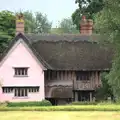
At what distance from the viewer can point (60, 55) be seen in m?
52.3

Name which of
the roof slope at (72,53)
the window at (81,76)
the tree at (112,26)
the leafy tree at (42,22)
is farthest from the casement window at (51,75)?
the leafy tree at (42,22)

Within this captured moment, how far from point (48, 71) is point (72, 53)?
150 inches

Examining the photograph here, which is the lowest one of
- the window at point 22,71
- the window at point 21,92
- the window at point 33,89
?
the window at point 21,92

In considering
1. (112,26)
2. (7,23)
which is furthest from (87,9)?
(112,26)

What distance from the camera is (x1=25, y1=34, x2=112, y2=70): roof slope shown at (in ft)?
167

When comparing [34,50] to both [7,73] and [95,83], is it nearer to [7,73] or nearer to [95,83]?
[7,73]

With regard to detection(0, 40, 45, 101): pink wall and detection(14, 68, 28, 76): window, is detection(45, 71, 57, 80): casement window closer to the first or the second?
detection(0, 40, 45, 101): pink wall

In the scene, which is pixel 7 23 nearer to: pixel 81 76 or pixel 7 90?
pixel 7 90

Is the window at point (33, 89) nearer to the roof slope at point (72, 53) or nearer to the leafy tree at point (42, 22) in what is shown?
the roof slope at point (72, 53)

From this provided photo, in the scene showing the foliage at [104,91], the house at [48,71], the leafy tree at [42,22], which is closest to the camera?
the foliage at [104,91]

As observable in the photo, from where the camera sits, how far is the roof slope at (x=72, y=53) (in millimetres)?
51000

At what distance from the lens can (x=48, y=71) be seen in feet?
167

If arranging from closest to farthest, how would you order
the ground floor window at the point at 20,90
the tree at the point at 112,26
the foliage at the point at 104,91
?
1. the tree at the point at 112,26
2. the foliage at the point at 104,91
3. the ground floor window at the point at 20,90

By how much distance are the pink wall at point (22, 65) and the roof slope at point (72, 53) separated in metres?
1.94
